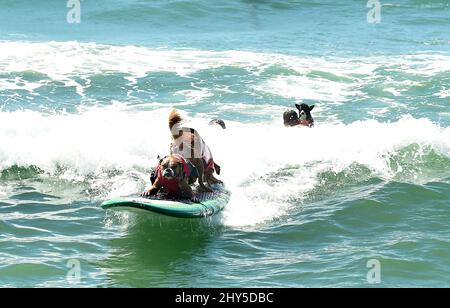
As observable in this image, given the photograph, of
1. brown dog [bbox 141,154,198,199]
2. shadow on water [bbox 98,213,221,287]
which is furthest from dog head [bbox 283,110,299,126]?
brown dog [bbox 141,154,198,199]

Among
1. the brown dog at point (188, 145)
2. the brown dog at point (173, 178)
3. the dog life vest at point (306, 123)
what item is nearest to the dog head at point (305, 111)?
the dog life vest at point (306, 123)

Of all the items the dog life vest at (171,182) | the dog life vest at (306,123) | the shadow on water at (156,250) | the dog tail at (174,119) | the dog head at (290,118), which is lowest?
the shadow on water at (156,250)

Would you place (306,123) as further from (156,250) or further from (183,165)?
(156,250)

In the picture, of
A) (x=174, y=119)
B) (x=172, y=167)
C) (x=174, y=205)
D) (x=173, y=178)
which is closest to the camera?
(x=174, y=205)

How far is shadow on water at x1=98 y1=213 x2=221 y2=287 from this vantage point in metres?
9.38

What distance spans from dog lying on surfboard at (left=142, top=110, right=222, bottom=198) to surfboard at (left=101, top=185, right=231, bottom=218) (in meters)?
0.14

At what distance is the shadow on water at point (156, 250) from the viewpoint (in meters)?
9.38

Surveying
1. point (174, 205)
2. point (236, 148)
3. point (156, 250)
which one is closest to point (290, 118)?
point (236, 148)

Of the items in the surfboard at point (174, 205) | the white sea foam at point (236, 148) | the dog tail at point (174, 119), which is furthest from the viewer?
the white sea foam at point (236, 148)

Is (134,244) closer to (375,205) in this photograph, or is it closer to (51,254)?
(51,254)

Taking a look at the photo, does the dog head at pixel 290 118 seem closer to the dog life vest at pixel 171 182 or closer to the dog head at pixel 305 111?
the dog head at pixel 305 111

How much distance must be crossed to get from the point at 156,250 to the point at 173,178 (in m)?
0.88

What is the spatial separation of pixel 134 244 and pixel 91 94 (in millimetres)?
9834

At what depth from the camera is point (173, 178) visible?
414 inches
